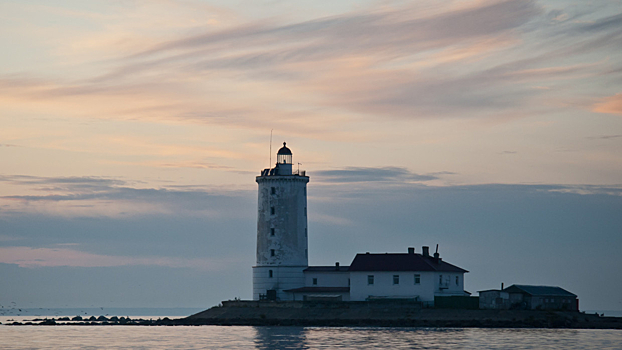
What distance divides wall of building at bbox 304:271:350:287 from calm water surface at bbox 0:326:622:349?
6434mm

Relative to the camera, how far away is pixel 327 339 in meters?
55.5

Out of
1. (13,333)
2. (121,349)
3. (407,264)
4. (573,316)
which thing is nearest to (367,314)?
(407,264)

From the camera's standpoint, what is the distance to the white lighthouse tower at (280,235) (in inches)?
2960

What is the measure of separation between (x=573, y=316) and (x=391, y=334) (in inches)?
674

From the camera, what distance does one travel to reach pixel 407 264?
71375mm

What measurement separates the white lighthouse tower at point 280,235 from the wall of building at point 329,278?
0.69 m

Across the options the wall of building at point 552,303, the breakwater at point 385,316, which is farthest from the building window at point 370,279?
the wall of building at point 552,303

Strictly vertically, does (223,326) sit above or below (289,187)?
below

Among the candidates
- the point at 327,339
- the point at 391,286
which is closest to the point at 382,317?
the point at 391,286

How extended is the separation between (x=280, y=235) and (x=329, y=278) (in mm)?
5971

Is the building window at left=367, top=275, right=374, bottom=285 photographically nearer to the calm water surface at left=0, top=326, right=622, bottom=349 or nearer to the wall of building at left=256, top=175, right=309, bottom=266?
the calm water surface at left=0, top=326, right=622, bottom=349

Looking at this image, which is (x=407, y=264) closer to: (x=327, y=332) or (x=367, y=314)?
(x=367, y=314)

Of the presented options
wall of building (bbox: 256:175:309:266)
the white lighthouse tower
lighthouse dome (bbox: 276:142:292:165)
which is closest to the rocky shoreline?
the white lighthouse tower

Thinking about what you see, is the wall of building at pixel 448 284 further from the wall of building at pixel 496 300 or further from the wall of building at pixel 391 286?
Answer: the wall of building at pixel 496 300
